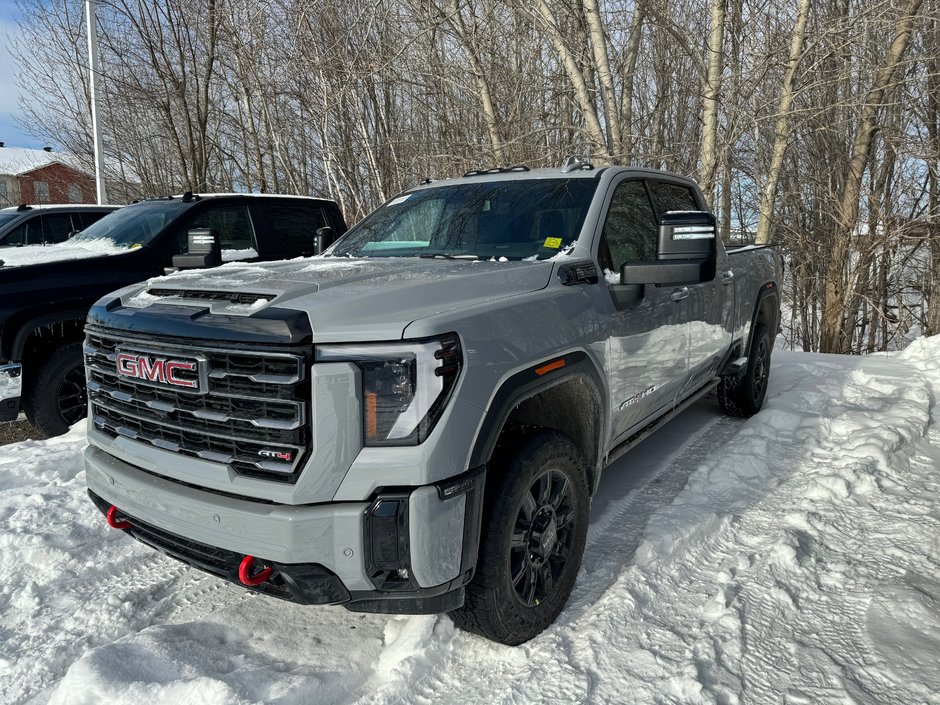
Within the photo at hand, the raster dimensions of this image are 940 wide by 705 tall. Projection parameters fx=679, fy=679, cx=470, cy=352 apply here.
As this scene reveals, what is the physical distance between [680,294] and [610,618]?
1.94 metres

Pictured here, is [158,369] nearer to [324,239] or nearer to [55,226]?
[324,239]

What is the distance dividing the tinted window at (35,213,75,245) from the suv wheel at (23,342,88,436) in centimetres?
367

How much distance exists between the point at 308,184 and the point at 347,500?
15.4 meters

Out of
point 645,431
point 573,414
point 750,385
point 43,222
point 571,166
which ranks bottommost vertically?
point 750,385

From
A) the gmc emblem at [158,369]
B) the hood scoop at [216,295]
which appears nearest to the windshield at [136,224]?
the hood scoop at [216,295]

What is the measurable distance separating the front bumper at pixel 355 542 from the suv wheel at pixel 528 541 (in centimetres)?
14

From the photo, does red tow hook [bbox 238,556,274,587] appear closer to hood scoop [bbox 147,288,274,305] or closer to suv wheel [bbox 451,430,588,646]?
suv wheel [bbox 451,430,588,646]

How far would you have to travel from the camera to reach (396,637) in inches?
107

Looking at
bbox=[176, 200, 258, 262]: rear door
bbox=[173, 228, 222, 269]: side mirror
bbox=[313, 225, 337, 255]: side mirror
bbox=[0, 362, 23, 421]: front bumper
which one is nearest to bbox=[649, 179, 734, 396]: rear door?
bbox=[313, 225, 337, 255]: side mirror

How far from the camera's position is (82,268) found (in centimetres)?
556

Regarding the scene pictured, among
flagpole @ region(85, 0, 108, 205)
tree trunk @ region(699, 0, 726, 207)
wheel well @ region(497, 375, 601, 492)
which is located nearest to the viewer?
wheel well @ region(497, 375, 601, 492)

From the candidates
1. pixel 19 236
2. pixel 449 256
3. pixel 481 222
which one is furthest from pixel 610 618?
pixel 19 236

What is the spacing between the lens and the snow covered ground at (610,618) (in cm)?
238

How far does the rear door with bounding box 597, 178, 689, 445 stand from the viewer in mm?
3232
